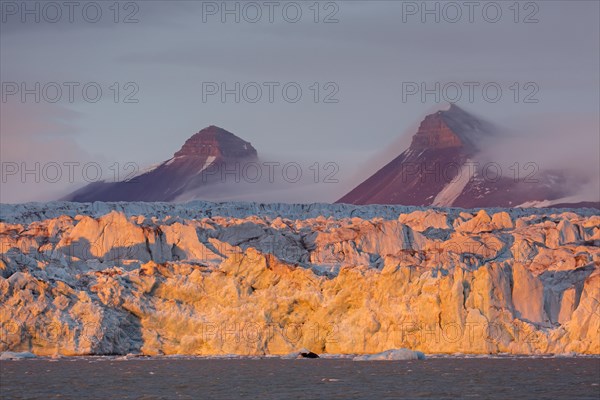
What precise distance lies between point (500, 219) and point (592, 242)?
1482cm

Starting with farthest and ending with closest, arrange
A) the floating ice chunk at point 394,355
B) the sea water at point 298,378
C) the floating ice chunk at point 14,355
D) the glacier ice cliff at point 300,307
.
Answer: the floating ice chunk at point 14,355, the glacier ice cliff at point 300,307, the floating ice chunk at point 394,355, the sea water at point 298,378

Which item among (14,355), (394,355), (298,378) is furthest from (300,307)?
(14,355)

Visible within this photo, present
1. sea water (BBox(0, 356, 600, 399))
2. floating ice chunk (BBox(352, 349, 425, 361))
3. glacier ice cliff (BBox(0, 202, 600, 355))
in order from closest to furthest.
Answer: sea water (BBox(0, 356, 600, 399)), floating ice chunk (BBox(352, 349, 425, 361)), glacier ice cliff (BBox(0, 202, 600, 355))

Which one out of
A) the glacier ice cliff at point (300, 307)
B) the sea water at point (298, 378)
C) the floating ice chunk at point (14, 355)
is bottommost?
the sea water at point (298, 378)

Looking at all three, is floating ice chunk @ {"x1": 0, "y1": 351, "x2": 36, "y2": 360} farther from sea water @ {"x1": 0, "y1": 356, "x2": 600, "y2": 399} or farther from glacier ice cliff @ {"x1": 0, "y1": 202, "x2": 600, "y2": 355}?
glacier ice cliff @ {"x1": 0, "y1": 202, "x2": 600, "y2": 355}

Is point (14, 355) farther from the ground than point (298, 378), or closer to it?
farther from the ground

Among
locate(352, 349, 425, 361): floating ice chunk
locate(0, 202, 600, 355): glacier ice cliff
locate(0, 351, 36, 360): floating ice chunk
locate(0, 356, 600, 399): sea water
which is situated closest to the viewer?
locate(0, 356, 600, 399): sea water

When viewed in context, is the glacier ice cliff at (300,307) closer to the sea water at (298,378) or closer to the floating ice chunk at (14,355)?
the floating ice chunk at (14,355)

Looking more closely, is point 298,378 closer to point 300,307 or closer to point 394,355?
point 394,355

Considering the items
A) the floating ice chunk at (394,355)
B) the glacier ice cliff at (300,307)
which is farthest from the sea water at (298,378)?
the glacier ice cliff at (300,307)

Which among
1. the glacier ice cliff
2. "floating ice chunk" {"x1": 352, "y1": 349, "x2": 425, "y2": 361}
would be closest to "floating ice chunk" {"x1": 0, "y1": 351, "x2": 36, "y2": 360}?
the glacier ice cliff

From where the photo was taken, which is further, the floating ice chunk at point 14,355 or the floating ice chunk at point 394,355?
the floating ice chunk at point 14,355

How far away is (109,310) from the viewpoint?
53.2 meters

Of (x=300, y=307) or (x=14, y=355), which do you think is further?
(x=300, y=307)
